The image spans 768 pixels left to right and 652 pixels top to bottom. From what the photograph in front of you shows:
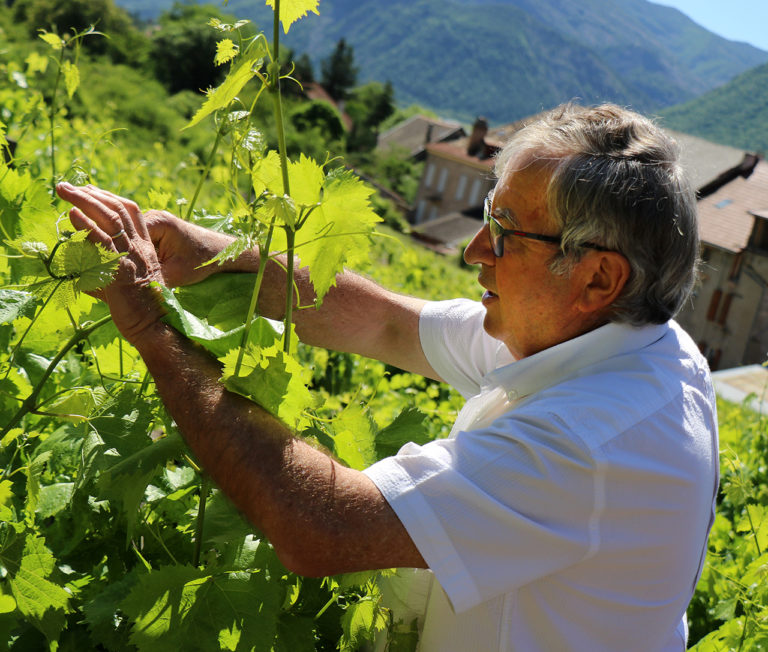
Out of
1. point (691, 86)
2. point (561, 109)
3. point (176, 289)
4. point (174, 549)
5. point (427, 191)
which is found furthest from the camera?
point (691, 86)

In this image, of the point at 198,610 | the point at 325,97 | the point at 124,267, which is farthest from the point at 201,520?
the point at 325,97

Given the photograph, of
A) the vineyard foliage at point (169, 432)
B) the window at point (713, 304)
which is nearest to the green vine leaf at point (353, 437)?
the vineyard foliage at point (169, 432)

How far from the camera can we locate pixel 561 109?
6.39ft

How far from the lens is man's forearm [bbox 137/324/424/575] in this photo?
130cm

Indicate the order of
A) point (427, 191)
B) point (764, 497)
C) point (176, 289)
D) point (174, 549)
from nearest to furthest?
A: point (174, 549), point (176, 289), point (764, 497), point (427, 191)

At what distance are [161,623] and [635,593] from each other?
34.4 inches

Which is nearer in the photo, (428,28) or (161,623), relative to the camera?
(161,623)

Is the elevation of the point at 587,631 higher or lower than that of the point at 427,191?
higher

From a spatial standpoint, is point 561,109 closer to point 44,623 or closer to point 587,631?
point 587,631

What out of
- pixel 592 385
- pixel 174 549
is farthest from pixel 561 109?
pixel 174 549

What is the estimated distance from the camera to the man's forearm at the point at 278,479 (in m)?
1.30

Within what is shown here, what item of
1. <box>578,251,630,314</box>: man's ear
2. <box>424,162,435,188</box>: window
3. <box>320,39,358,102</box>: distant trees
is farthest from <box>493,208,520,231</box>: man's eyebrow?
<box>320,39,358,102</box>: distant trees

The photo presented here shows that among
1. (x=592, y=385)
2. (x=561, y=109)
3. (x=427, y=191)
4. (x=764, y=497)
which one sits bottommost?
(x=427, y=191)

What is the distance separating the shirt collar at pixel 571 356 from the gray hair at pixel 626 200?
0.11 ft
